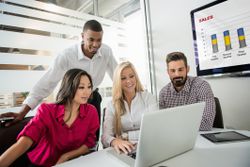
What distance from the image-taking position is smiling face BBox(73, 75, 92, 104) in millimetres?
1360

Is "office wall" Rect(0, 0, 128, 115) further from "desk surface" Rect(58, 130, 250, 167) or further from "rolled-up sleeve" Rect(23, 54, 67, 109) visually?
"desk surface" Rect(58, 130, 250, 167)

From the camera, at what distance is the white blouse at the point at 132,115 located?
1.37m

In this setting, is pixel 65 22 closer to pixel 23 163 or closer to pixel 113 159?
pixel 23 163

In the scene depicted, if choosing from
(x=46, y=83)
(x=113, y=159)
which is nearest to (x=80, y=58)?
(x=46, y=83)

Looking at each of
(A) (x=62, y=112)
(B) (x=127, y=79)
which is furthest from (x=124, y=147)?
(B) (x=127, y=79)

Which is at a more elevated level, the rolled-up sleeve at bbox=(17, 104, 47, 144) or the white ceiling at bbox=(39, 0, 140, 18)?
the white ceiling at bbox=(39, 0, 140, 18)

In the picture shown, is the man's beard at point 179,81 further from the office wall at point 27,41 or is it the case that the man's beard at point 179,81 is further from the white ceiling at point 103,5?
the white ceiling at point 103,5

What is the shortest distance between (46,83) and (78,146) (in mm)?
828

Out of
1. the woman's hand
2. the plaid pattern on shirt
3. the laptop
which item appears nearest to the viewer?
the laptop

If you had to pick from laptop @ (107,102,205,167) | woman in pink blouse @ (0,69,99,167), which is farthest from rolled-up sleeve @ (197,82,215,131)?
woman in pink blouse @ (0,69,99,167)

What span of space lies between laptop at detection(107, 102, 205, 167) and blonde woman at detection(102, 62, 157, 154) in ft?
1.62

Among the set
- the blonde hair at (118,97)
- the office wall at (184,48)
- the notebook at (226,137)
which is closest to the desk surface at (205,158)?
the notebook at (226,137)

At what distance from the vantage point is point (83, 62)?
2.07 m

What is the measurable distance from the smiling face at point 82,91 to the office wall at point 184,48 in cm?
150
